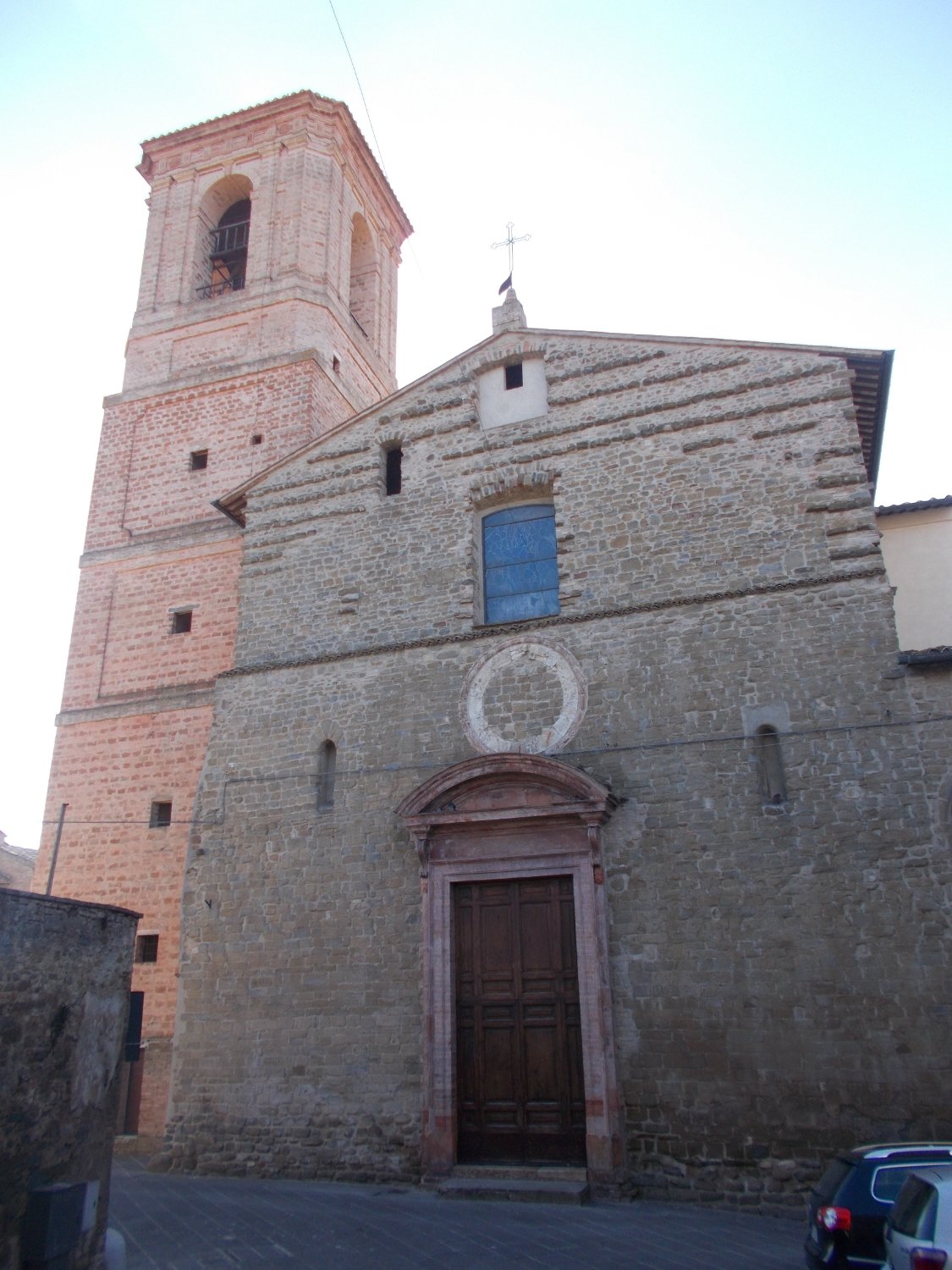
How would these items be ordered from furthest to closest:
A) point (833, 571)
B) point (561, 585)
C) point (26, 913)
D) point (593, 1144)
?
point (561, 585) → point (833, 571) → point (593, 1144) → point (26, 913)

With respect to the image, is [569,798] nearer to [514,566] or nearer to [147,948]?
[514,566]

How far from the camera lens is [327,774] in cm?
1209

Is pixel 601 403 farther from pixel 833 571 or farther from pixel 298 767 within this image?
pixel 298 767

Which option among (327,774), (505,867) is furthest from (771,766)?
(327,774)

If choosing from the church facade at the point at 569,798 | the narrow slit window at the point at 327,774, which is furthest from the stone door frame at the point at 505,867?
the narrow slit window at the point at 327,774

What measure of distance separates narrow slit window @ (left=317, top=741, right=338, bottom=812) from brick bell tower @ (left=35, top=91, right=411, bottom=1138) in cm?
324

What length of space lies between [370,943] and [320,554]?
539 cm

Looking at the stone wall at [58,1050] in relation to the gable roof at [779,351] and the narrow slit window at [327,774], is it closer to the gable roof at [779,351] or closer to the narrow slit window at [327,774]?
the narrow slit window at [327,774]

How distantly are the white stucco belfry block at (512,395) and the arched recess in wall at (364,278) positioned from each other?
8.89 m

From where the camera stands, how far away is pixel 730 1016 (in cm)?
934

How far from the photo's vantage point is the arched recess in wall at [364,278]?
2180cm

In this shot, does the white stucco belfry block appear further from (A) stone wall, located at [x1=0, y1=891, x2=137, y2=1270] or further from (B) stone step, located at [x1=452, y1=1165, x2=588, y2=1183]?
(B) stone step, located at [x1=452, y1=1165, x2=588, y2=1183]

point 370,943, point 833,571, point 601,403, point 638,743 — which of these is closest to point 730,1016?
point 638,743

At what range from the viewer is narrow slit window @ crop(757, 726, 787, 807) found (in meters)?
9.99
